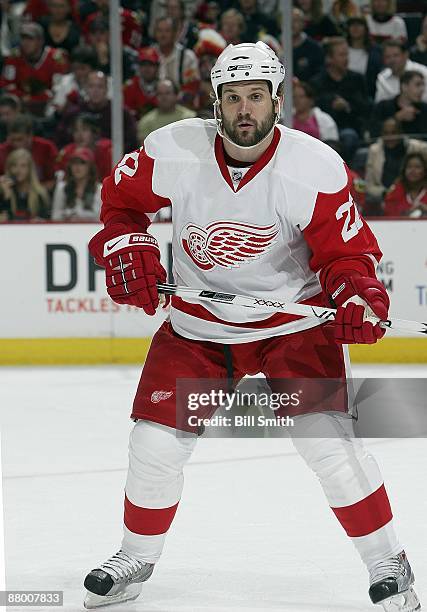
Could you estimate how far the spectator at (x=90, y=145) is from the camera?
5734 mm

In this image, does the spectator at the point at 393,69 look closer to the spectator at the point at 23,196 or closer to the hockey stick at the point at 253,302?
the spectator at the point at 23,196

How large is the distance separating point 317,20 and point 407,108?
2.12ft

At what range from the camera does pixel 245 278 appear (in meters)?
2.56

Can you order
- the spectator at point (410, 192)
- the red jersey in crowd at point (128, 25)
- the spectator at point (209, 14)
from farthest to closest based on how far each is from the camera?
the red jersey in crowd at point (128, 25)
the spectator at point (209, 14)
the spectator at point (410, 192)

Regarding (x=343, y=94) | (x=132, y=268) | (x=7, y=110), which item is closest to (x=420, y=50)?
(x=343, y=94)

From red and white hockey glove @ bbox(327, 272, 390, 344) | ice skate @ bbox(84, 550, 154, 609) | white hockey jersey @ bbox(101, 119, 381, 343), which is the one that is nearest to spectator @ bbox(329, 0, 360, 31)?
white hockey jersey @ bbox(101, 119, 381, 343)

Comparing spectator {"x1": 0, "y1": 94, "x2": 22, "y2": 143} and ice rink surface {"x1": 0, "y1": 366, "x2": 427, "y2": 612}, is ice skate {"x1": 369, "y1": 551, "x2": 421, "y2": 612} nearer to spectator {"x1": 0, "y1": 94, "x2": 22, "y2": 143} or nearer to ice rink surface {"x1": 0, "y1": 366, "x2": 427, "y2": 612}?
ice rink surface {"x1": 0, "y1": 366, "x2": 427, "y2": 612}

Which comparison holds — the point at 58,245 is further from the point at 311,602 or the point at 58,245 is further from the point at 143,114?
the point at 311,602

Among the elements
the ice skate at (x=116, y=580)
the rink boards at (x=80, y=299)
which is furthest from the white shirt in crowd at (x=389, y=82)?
the ice skate at (x=116, y=580)

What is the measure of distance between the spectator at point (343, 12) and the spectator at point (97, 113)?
3.78 ft

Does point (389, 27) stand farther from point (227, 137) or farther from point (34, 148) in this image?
point (227, 137)

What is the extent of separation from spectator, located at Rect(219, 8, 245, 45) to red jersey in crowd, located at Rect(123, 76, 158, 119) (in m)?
0.48

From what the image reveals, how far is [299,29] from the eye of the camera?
5.96m

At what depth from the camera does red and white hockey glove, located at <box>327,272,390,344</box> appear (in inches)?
93.7
